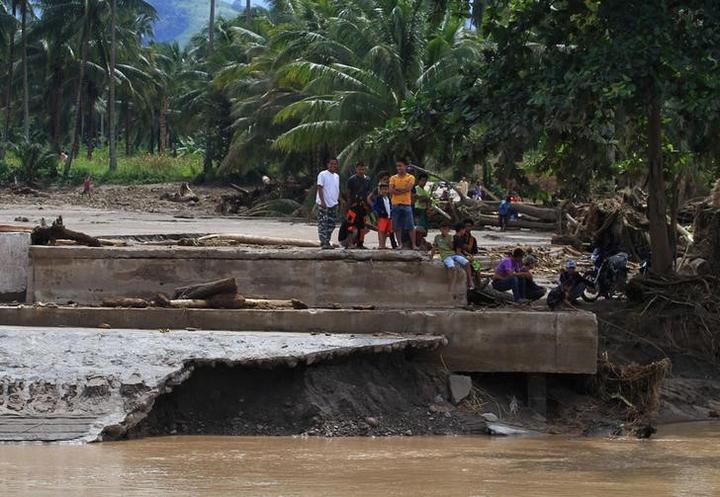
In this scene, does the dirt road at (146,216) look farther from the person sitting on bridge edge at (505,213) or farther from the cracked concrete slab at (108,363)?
the cracked concrete slab at (108,363)

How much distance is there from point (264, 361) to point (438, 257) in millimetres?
3471

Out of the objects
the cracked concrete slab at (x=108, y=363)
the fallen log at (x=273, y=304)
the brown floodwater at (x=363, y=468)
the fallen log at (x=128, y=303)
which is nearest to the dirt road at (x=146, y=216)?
the fallen log at (x=273, y=304)

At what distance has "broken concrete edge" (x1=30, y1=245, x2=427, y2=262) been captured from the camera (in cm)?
1473

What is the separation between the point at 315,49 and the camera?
3744 centimetres

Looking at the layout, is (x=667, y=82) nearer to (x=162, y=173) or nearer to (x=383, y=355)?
(x=383, y=355)

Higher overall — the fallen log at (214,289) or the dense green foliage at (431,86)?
the dense green foliage at (431,86)

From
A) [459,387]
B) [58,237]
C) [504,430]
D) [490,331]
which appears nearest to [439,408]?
[459,387]

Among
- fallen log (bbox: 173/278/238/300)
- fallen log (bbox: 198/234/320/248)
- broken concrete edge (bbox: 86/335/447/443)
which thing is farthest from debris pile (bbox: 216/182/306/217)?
broken concrete edge (bbox: 86/335/447/443)

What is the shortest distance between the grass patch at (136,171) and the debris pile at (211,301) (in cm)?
4169

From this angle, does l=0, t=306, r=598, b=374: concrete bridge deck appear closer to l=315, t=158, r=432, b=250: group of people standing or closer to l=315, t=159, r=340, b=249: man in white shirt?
l=315, t=158, r=432, b=250: group of people standing

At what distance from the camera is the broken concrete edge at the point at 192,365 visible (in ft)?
37.9

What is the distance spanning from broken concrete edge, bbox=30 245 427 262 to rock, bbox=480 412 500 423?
6.88ft

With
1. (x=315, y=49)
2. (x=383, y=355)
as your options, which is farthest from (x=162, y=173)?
(x=383, y=355)

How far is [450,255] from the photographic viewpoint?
1498 cm
